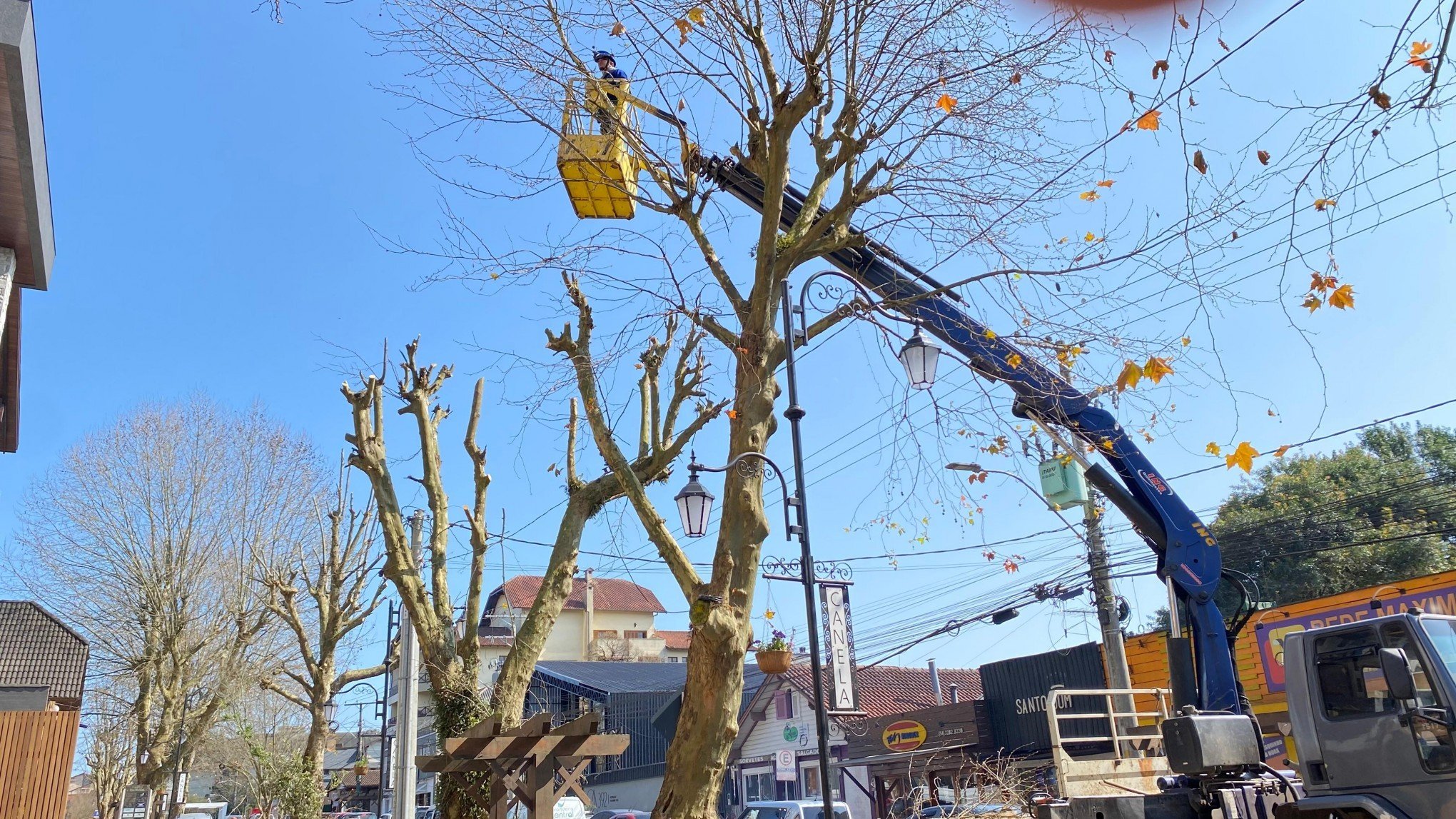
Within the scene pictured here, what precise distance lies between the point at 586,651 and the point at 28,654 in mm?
39005

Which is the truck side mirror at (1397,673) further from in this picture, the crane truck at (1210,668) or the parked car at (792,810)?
the parked car at (792,810)

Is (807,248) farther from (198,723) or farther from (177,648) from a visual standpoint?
(198,723)

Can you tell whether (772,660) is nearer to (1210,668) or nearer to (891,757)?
(1210,668)

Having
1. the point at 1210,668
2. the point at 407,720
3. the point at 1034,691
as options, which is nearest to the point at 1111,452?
the point at 1210,668

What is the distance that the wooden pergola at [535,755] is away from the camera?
807cm

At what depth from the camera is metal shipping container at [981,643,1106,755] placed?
22.8 m

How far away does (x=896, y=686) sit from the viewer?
32094 millimetres

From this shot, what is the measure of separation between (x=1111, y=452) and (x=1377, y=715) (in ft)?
12.9

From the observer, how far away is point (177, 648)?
2370 cm

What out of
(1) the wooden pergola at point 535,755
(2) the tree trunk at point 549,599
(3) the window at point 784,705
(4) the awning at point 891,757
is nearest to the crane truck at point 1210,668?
(1) the wooden pergola at point 535,755

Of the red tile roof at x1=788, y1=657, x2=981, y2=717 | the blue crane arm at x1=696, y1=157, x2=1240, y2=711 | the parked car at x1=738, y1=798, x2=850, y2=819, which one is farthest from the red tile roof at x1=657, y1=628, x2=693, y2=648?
the blue crane arm at x1=696, y1=157, x2=1240, y2=711

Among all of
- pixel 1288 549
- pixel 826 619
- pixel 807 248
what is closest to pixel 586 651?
pixel 1288 549

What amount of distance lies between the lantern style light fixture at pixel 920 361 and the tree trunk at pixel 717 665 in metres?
1.87

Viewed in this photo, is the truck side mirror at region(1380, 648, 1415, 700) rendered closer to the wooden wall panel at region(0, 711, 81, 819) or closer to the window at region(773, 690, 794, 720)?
the wooden wall panel at region(0, 711, 81, 819)
